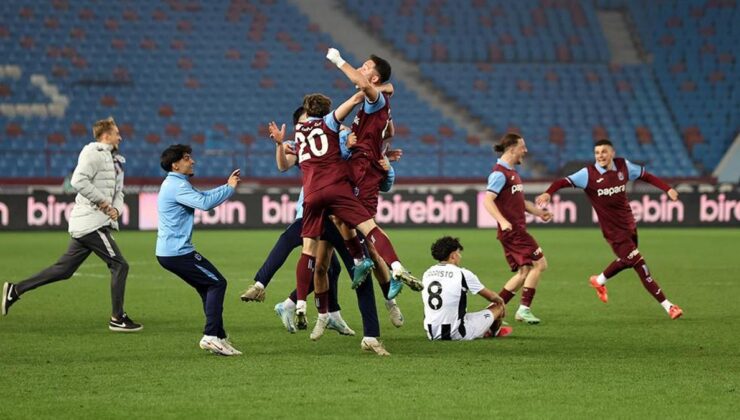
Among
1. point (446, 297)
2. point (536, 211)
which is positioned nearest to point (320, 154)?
point (446, 297)

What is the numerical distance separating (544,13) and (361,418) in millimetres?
37988

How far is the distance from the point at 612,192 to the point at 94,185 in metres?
5.42

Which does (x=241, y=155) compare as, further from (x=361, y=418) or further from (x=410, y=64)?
(x=361, y=418)

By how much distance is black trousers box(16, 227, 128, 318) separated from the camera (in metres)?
11.6

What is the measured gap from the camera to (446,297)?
1035 cm

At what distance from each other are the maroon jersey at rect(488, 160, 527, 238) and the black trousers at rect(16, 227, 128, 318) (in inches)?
145

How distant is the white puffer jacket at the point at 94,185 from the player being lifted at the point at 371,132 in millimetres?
2798

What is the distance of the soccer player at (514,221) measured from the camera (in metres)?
12.2

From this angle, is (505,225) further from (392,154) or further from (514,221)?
(392,154)

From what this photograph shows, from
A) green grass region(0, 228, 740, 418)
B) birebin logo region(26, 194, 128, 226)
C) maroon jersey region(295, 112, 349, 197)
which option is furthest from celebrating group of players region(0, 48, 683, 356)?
birebin logo region(26, 194, 128, 226)

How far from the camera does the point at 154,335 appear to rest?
11.0 metres

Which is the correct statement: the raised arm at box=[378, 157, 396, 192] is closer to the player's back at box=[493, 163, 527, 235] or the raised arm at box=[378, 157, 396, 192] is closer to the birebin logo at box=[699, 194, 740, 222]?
the player's back at box=[493, 163, 527, 235]

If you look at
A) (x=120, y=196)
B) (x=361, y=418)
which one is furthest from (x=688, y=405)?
(x=120, y=196)

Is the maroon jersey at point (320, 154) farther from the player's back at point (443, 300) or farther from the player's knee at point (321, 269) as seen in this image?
the player's back at point (443, 300)
